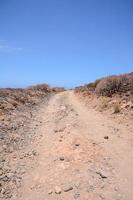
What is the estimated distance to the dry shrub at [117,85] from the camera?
23133 millimetres

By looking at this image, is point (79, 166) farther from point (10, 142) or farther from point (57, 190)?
point (10, 142)

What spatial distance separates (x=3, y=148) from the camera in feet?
34.0

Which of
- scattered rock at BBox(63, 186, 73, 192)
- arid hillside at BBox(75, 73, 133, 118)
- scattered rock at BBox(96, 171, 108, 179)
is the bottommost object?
scattered rock at BBox(63, 186, 73, 192)

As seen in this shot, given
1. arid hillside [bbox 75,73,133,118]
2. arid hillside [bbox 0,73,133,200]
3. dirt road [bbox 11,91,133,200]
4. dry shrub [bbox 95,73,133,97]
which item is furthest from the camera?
dry shrub [bbox 95,73,133,97]

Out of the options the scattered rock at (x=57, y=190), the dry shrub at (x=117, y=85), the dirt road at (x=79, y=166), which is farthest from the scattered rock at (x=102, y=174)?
the dry shrub at (x=117, y=85)

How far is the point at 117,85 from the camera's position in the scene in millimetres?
24281

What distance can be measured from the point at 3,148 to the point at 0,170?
7.39 feet

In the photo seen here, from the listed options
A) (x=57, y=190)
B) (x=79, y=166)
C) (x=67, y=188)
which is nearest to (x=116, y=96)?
(x=79, y=166)

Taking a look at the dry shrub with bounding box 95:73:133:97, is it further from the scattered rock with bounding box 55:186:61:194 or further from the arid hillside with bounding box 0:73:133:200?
the scattered rock with bounding box 55:186:61:194

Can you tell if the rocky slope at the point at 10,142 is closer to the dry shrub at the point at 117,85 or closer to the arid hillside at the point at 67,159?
the arid hillside at the point at 67,159

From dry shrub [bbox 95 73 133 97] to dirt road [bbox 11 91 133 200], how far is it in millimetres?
10589

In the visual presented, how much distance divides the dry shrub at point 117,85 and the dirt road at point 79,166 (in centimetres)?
1059

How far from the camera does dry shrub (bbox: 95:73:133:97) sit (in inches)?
911

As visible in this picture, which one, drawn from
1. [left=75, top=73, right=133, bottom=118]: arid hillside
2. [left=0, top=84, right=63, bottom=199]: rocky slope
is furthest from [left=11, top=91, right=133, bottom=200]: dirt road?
[left=75, top=73, right=133, bottom=118]: arid hillside
